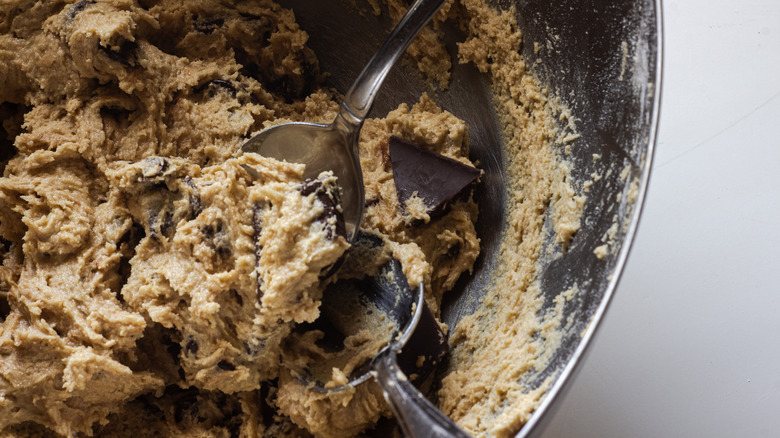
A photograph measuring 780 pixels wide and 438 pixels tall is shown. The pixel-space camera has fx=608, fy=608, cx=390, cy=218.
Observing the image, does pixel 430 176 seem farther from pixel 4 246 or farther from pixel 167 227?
pixel 4 246

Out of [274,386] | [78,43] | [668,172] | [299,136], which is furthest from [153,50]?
[668,172]

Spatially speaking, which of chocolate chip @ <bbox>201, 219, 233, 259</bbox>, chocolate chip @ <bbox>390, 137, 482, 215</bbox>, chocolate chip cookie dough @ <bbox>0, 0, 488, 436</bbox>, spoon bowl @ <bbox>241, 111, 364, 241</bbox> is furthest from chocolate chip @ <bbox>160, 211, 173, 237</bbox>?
chocolate chip @ <bbox>390, 137, 482, 215</bbox>

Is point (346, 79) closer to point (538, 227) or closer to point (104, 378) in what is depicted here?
point (538, 227)

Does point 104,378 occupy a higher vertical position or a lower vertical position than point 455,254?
lower

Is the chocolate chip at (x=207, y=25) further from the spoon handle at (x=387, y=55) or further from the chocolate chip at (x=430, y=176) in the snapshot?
the chocolate chip at (x=430, y=176)

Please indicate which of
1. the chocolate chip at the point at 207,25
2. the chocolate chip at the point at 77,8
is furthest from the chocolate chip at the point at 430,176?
the chocolate chip at the point at 77,8

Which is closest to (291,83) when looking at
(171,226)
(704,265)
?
(171,226)

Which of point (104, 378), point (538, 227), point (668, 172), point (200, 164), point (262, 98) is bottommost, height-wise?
point (104, 378)
